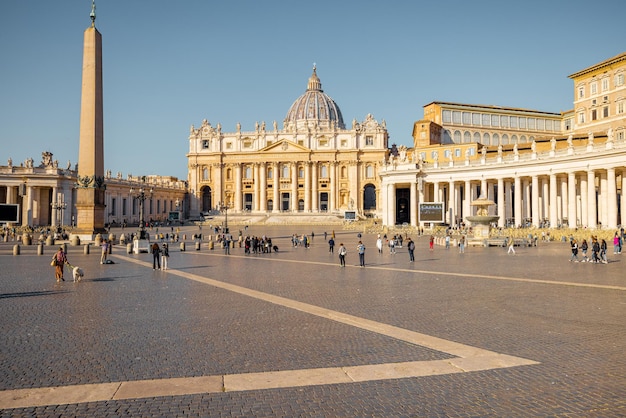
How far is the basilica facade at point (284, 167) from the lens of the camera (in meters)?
94.8

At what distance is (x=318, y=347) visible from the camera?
25.2 feet

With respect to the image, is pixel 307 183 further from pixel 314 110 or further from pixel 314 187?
pixel 314 110

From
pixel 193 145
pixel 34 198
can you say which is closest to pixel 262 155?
pixel 193 145

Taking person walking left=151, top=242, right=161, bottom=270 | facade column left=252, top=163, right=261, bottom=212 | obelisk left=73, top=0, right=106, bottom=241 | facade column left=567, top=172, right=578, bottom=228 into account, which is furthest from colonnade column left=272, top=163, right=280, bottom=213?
person walking left=151, top=242, right=161, bottom=270

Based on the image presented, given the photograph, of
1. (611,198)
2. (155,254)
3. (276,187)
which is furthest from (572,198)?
(276,187)

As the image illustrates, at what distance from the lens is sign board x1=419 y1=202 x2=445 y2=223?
44000 mm

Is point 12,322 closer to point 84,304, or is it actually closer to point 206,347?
point 84,304

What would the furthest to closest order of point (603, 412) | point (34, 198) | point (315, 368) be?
point (34, 198), point (315, 368), point (603, 412)

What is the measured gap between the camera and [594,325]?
8953 millimetres

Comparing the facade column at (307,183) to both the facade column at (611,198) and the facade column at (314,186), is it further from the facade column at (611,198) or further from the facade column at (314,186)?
the facade column at (611,198)

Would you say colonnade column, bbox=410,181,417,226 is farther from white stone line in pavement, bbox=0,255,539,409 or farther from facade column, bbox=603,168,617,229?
white stone line in pavement, bbox=0,255,539,409

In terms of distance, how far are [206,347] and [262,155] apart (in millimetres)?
89933

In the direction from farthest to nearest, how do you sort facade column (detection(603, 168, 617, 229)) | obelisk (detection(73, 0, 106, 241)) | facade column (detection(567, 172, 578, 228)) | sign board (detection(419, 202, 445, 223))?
sign board (detection(419, 202, 445, 223)) < facade column (detection(567, 172, 578, 228)) < facade column (detection(603, 168, 617, 229)) < obelisk (detection(73, 0, 106, 241))

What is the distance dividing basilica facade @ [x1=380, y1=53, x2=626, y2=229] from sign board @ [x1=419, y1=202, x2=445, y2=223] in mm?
180
